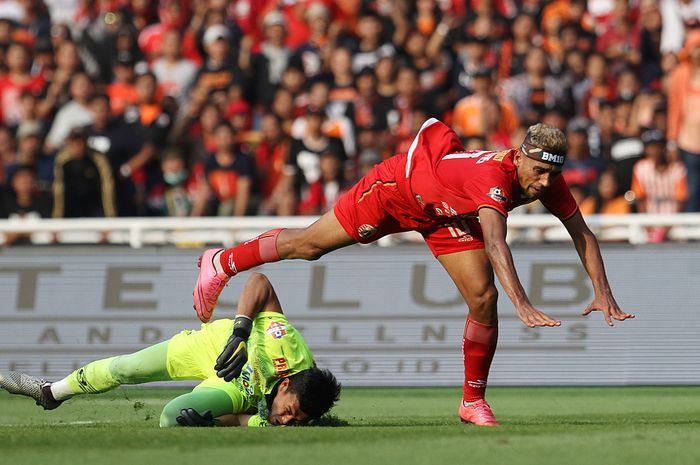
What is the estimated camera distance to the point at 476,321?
29.7ft

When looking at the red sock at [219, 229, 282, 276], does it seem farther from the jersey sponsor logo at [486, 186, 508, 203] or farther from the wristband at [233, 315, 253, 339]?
the jersey sponsor logo at [486, 186, 508, 203]

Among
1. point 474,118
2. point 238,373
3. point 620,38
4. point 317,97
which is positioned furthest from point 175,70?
point 238,373

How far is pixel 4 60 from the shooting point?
18.2 metres

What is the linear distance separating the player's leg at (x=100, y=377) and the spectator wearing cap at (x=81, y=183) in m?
6.06

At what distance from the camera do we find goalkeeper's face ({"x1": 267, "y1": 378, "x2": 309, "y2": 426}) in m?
8.58

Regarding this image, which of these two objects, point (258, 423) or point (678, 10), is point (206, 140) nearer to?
point (678, 10)

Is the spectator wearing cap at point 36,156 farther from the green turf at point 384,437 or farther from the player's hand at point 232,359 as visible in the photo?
the player's hand at point 232,359

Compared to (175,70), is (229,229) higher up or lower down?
lower down

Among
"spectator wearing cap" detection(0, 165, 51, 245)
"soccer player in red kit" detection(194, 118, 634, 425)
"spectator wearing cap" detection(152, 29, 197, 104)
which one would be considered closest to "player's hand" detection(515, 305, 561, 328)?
"soccer player in red kit" detection(194, 118, 634, 425)

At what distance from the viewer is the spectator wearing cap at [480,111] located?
15.8 meters

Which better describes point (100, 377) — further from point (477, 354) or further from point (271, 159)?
point (271, 159)

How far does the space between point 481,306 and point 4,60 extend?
11.2 m

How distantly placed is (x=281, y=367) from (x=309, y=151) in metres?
7.31

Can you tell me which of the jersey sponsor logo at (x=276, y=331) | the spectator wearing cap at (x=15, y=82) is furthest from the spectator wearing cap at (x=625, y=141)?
the spectator wearing cap at (x=15, y=82)
